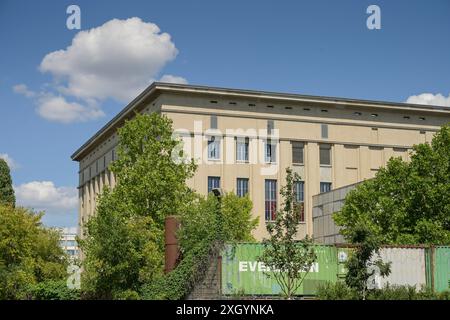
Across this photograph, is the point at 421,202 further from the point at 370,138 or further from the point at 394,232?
the point at 370,138

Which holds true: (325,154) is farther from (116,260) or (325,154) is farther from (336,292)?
(336,292)

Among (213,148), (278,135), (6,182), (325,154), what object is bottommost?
(6,182)

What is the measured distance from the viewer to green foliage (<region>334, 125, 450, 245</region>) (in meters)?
44.0

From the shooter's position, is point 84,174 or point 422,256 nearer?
point 422,256

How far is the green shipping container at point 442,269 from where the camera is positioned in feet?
111

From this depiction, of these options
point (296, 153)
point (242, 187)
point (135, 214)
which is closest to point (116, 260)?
point (135, 214)

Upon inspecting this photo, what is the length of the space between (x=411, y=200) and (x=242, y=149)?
1108 inches

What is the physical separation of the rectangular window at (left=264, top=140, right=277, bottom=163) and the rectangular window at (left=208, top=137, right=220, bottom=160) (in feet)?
17.8

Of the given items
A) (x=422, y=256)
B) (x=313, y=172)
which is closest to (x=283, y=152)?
(x=313, y=172)

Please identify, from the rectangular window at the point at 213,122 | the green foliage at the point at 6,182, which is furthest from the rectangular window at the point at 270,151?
the green foliage at the point at 6,182

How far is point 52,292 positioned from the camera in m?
37.2

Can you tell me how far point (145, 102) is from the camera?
2879 inches

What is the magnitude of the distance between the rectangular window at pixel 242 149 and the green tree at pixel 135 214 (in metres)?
26.0
